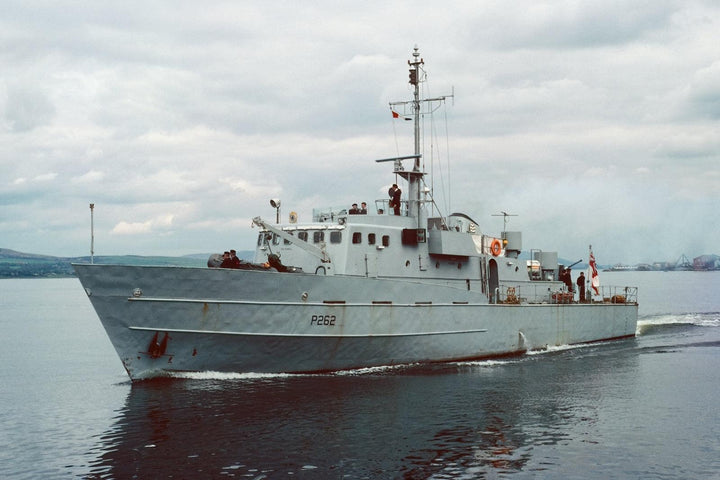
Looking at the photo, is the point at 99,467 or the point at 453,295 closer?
the point at 99,467

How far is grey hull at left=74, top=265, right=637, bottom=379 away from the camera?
66.9 ft

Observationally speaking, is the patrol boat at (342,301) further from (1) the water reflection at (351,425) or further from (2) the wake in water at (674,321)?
(2) the wake in water at (674,321)

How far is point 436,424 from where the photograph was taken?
1748cm

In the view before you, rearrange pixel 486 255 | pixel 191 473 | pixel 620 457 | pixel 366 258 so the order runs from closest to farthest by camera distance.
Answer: pixel 191 473 < pixel 620 457 < pixel 366 258 < pixel 486 255

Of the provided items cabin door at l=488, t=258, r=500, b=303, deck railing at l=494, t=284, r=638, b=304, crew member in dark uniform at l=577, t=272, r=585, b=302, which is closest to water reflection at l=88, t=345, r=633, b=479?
deck railing at l=494, t=284, r=638, b=304

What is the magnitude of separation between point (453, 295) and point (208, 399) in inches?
384

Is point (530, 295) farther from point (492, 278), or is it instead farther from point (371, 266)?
point (371, 266)

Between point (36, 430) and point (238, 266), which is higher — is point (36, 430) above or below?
below

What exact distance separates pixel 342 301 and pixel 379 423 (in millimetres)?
5651

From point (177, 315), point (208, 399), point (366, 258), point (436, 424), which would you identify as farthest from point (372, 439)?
point (366, 258)

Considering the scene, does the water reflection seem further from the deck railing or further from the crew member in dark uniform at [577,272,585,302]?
the crew member in dark uniform at [577,272,585,302]

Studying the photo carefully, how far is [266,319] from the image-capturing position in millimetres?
21172

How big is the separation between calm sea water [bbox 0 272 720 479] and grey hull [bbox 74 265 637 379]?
0.61 metres

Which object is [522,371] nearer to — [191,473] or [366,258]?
[366,258]
